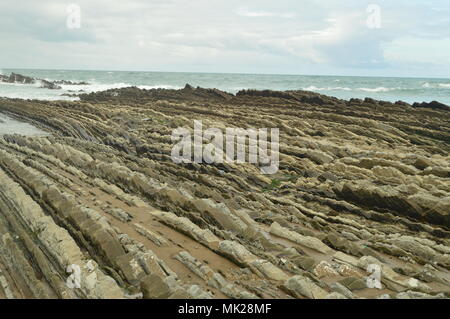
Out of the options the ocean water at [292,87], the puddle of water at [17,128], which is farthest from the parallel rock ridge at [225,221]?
the ocean water at [292,87]

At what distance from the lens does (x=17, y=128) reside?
25.9 metres

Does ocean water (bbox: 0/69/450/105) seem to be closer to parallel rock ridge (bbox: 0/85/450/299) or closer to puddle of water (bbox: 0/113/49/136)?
puddle of water (bbox: 0/113/49/136)

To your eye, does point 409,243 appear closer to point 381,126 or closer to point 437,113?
point 381,126

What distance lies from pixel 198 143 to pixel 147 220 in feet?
30.5

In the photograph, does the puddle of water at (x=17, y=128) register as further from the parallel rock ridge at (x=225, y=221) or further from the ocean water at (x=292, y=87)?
the ocean water at (x=292, y=87)

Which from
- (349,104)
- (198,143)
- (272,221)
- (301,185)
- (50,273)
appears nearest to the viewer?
(50,273)

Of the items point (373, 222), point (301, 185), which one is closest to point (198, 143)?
point (301, 185)

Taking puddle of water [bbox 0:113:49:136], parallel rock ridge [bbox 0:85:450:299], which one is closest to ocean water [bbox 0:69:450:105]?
puddle of water [bbox 0:113:49:136]

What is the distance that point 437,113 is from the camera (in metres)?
28.2

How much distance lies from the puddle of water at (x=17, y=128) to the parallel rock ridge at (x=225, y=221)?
12.9ft

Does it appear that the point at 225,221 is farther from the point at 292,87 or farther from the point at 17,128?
the point at 292,87

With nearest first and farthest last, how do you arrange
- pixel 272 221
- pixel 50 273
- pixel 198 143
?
1. pixel 50 273
2. pixel 272 221
3. pixel 198 143

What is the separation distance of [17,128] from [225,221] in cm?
2091
